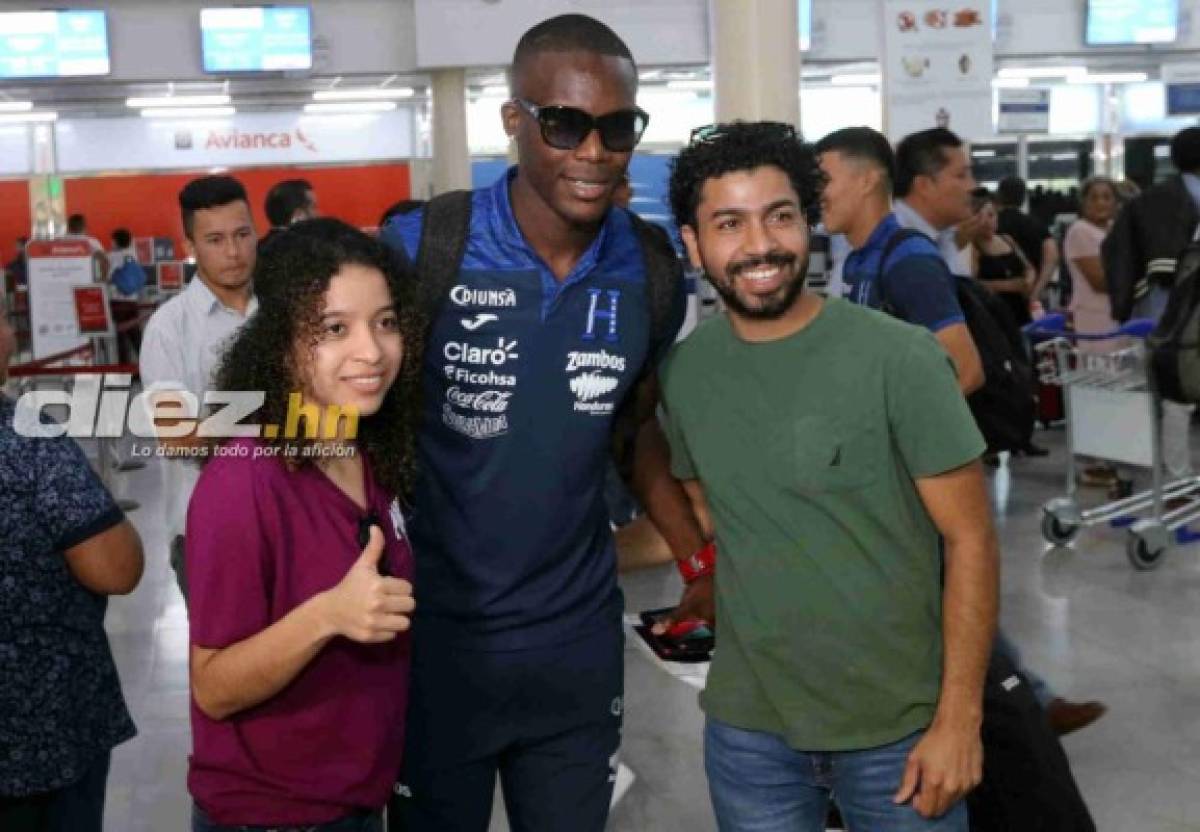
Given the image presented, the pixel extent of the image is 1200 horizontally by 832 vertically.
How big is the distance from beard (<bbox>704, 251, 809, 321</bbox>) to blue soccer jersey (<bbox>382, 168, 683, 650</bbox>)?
250 millimetres

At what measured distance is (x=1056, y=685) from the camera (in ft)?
17.4

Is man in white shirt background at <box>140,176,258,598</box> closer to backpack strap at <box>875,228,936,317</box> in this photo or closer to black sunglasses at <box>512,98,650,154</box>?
backpack strap at <box>875,228,936,317</box>

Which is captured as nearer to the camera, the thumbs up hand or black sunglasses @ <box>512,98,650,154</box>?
the thumbs up hand

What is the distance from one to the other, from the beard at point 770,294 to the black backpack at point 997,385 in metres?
2.59

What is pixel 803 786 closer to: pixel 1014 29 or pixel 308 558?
pixel 308 558

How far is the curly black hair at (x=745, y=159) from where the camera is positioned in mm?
2158

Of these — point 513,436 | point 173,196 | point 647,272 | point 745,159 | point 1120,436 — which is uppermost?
point 173,196

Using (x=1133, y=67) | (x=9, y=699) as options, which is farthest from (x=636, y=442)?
(x=1133, y=67)

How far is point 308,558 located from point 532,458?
46cm

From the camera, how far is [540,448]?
229 cm

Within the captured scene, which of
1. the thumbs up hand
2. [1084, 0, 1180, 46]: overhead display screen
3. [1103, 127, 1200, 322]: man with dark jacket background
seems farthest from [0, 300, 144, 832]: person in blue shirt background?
[1084, 0, 1180, 46]: overhead display screen

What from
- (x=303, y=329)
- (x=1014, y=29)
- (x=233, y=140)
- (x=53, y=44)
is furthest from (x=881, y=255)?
(x=233, y=140)

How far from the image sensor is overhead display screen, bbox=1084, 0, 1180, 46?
14.8 meters

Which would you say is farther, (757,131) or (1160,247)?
(1160,247)
